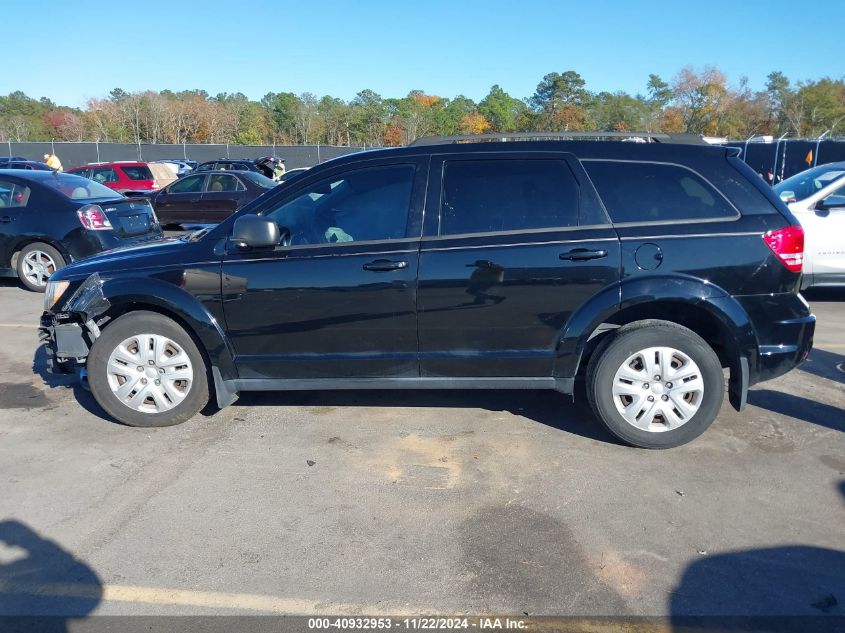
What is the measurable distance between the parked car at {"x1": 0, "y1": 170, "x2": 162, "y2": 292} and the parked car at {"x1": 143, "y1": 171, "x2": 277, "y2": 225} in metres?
6.82

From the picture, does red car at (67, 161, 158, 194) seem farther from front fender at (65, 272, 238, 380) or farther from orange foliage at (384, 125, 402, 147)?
orange foliage at (384, 125, 402, 147)

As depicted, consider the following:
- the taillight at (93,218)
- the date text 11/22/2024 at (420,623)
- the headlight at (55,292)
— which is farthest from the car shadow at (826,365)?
the taillight at (93,218)

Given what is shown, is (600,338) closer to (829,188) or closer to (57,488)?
(57,488)

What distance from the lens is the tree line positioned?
39531 mm

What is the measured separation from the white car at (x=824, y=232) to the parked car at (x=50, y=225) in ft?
27.7

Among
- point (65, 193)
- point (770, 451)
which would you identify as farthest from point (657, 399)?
point (65, 193)

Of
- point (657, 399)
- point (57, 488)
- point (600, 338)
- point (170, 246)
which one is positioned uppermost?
point (170, 246)

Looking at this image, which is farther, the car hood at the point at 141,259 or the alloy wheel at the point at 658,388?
the car hood at the point at 141,259

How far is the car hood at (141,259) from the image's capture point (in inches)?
182

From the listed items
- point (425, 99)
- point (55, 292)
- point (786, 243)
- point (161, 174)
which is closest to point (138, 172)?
point (161, 174)

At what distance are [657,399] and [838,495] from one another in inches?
42.4

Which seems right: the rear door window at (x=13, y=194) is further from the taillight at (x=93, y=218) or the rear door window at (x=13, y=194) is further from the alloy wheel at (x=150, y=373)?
the alloy wheel at (x=150, y=373)

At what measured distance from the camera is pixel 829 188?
852 centimetres

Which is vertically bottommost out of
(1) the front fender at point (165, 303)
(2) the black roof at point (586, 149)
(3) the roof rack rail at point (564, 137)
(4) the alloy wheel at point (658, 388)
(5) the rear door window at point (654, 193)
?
(4) the alloy wheel at point (658, 388)
